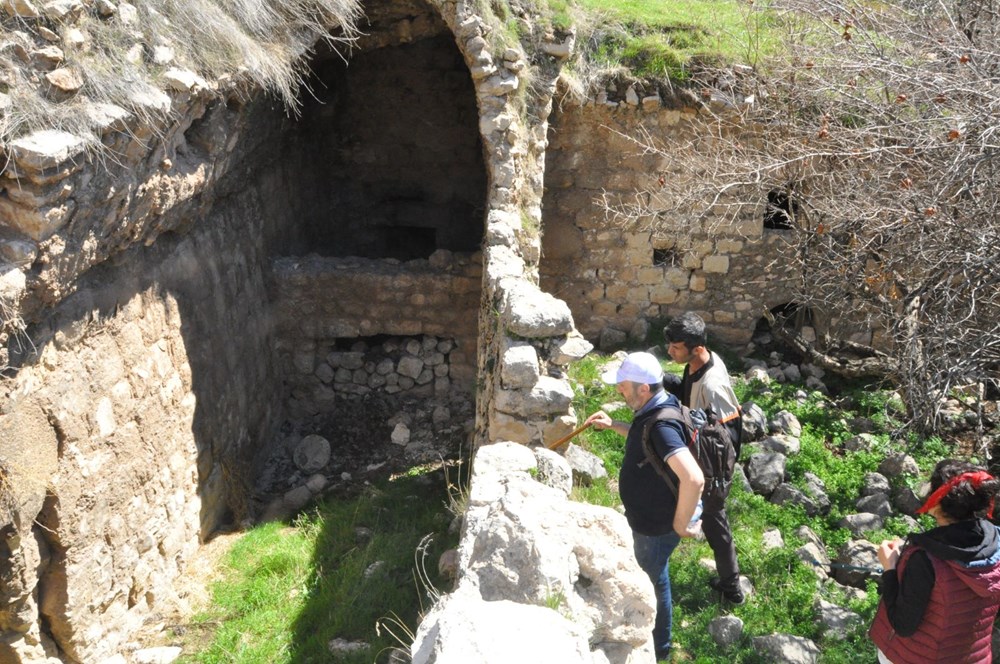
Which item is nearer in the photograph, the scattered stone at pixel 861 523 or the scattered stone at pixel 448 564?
the scattered stone at pixel 448 564

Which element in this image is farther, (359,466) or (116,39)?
(359,466)

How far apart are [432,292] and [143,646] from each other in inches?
159

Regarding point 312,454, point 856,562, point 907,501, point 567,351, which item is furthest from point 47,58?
point 907,501

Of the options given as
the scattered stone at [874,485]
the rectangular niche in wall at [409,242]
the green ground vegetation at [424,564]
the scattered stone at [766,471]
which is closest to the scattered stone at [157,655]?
the green ground vegetation at [424,564]

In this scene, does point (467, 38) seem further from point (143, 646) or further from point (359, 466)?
point (143, 646)

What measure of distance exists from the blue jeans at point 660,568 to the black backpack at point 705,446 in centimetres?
31

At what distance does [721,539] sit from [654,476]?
0.99m

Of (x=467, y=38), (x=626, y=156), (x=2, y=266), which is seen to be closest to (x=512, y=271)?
(x=467, y=38)

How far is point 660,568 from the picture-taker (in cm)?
427

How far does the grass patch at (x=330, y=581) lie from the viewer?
17.5 ft

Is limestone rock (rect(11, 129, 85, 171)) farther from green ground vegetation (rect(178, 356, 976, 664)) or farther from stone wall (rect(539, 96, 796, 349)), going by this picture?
stone wall (rect(539, 96, 796, 349))

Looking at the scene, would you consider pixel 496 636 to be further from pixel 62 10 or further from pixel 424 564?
pixel 62 10

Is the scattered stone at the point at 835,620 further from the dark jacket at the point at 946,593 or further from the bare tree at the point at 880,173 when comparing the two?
the bare tree at the point at 880,173

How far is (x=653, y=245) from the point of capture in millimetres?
8781
